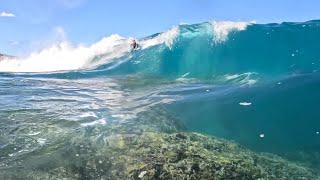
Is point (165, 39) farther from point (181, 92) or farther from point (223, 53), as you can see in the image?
point (181, 92)

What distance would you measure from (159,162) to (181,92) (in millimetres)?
9113

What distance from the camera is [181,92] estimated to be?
736 inches

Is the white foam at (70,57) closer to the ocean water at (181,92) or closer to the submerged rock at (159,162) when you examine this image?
the ocean water at (181,92)

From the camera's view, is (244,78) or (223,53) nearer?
(244,78)

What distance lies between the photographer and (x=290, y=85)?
19469mm

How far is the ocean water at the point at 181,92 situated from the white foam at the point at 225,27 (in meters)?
0.06

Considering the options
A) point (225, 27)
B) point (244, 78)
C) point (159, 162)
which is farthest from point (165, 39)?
point (159, 162)

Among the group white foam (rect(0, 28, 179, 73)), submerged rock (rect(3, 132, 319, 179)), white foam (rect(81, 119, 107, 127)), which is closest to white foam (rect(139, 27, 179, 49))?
Answer: white foam (rect(0, 28, 179, 73))

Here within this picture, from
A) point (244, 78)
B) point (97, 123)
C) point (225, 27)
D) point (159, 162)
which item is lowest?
point (159, 162)

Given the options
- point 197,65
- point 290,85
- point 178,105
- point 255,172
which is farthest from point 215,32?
point 255,172

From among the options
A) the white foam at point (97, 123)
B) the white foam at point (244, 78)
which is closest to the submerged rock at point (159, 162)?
the white foam at point (97, 123)

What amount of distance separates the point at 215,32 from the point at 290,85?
7157 mm

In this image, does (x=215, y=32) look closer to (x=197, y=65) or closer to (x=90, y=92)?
(x=197, y=65)

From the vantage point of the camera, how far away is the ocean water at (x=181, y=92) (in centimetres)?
1319
